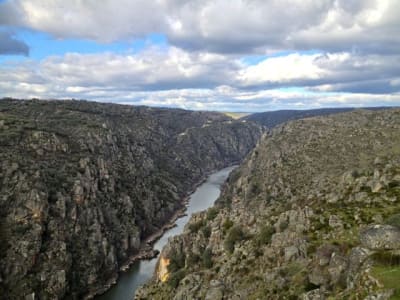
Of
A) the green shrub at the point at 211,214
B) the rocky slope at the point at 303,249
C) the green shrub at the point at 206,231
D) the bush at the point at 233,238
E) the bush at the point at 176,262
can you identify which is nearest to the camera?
the rocky slope at the point at 303,249

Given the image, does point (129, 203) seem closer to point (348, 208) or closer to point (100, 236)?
point (100, 236)

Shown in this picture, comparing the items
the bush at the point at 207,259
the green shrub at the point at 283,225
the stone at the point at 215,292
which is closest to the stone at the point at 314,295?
the stone at the point at 215,292

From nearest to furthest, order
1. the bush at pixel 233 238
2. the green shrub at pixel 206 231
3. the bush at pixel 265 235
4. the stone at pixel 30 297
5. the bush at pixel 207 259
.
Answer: the bush at pixel 265 235 → the bush at pixel 233 238 → the bush at pixel 207 259 → the green shrub at pixel 206 231 → the stone at pixel 30 297


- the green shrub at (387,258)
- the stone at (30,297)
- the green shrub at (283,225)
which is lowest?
the stone at (30,297)

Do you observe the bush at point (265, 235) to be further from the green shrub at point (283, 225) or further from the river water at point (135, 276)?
the river water at point (135, 276)

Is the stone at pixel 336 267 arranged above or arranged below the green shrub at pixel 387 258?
below

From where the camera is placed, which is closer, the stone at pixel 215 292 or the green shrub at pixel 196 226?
the stone at pixel 215 292

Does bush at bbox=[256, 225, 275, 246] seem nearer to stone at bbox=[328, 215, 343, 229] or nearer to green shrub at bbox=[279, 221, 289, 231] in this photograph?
green shrub at bbox=[279, 221, 289, 231]

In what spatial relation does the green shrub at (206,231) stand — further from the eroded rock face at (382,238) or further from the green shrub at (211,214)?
the eroded rock face at (382,238)

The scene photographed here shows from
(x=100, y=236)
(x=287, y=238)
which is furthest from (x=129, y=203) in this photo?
(x=287, y=238)
